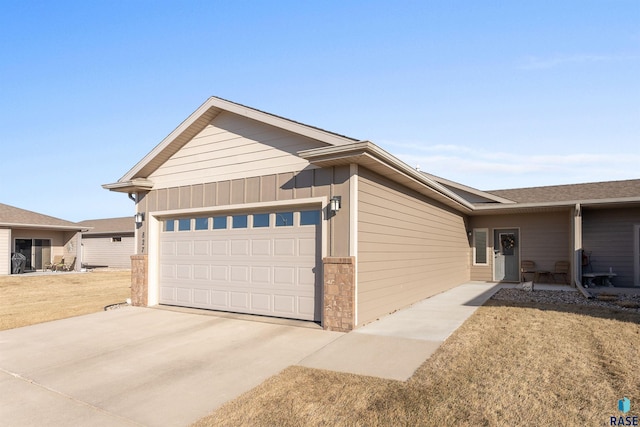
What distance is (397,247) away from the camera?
364 inches

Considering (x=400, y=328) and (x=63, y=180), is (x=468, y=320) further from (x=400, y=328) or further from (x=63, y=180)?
(x=63, y=180)

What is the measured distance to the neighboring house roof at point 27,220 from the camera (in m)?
21.7

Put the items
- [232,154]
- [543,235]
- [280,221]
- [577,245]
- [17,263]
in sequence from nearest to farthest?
1. [280,221]
2. [232,154]
3. [577,245]
4. [543,235]
5. [17,263]

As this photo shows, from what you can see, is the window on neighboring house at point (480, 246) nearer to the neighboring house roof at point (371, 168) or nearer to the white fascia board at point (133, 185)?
the neighboring house roof at point (371, 168)

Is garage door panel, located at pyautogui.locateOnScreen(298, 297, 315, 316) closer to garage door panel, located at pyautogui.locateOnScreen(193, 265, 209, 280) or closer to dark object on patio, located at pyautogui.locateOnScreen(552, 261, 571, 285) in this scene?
garage door panel, located at pyautogui.locateOnScreen(193, 265, 209, 280)

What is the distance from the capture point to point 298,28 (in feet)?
34.4

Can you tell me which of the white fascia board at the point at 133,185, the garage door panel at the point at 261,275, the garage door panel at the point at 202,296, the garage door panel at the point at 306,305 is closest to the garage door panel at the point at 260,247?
the garage door panel at the point at 261,275

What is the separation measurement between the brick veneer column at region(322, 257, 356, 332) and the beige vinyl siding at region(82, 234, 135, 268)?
25.6m

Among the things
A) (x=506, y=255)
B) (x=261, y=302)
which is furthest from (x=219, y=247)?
(x=506, y=255)

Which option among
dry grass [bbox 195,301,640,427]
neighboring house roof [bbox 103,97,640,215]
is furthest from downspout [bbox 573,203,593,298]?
dry grass [bbox 195,301,640,427]

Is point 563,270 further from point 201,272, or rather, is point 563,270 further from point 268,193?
point 201,272

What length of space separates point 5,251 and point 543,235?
27407mm

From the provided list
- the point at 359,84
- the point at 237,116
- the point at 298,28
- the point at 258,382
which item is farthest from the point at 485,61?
the point at 258,382

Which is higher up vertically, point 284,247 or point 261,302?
point 284,247
